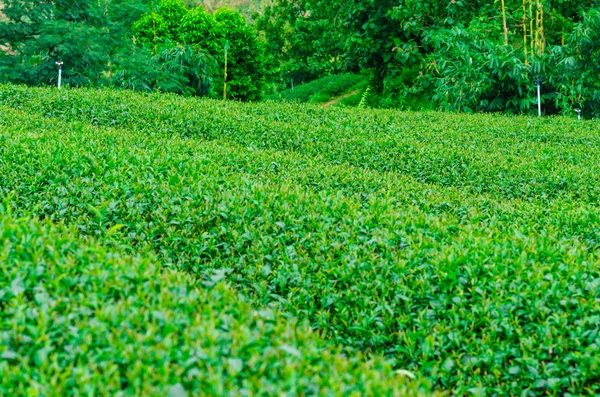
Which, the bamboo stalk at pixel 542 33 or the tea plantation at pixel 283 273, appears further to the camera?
the bamboo stalk at pixel 542 33

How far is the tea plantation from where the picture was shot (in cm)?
199

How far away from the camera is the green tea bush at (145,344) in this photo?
6.05 ft

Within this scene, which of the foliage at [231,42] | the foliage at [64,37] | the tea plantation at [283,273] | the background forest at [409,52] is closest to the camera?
the tea plantation at [283,273]

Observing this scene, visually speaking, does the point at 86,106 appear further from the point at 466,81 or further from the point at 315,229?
the point at 466,81

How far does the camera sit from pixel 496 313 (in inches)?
116

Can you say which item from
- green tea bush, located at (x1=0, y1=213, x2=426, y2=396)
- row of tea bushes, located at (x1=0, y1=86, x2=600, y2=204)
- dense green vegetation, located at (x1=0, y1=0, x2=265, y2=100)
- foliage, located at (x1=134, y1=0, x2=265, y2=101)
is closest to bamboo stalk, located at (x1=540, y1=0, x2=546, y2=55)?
row of tea bushes, located at (x1=0, y1=86, x2=600, y2=204)

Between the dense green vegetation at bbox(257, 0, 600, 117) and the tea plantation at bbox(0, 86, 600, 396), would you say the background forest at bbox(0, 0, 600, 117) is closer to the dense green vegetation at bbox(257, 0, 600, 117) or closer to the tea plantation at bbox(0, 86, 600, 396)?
the dense green vegetation at bbox(257, 0, 600, 117)

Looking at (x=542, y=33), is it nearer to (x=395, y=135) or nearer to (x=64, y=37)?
(x=395, y=135)

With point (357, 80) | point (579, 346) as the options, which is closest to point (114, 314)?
point (579, 346)

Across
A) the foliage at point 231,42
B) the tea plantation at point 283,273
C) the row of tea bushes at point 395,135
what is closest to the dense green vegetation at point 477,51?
the row of tea bushes at point 395,135

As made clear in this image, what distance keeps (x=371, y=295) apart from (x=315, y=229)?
821mm

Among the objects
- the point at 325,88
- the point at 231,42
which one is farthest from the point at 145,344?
the point at 325,88

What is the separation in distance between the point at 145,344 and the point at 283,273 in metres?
1.56

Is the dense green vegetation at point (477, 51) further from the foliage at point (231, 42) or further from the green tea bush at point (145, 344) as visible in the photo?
the green tea bush at point (145, 344)
